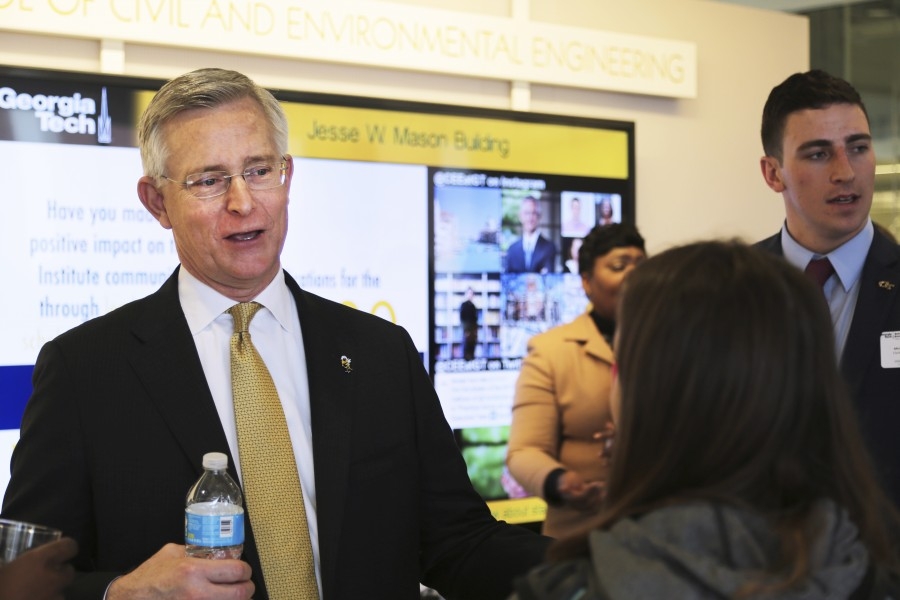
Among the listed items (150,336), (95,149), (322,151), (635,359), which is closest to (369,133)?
(322,151)

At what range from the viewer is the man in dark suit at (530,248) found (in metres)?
5.39

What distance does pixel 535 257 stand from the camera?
5.44 metres

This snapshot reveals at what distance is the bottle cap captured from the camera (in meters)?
1.84

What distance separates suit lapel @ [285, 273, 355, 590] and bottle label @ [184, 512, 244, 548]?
0.28m

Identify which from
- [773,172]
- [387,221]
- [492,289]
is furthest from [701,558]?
[492,289]

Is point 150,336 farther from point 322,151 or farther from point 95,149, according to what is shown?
point 322,151

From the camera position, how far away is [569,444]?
13.0 feet

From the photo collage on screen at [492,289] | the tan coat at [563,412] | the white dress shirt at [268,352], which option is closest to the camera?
the white dress shirt at [268,352]

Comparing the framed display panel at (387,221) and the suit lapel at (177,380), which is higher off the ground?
the framed display panel at (387,221)

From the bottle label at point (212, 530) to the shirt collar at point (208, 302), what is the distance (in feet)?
1.66

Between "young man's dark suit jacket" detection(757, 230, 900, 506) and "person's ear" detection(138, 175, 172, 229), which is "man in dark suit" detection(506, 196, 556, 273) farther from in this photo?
"person's ear" detection(138, 175, 172, 229)

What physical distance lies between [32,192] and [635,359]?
11.8 feet

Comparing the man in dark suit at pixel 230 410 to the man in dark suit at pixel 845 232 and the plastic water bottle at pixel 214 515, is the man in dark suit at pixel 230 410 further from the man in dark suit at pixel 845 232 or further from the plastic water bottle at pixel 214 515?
the man in dark suit at pixel 845 232

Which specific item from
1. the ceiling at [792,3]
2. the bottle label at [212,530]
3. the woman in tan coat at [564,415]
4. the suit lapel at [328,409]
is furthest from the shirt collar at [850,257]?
the ceiling at [792,3]
